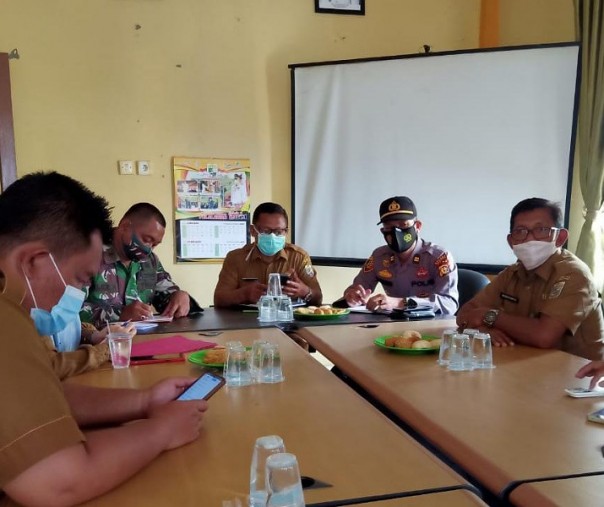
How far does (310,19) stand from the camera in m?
4.01

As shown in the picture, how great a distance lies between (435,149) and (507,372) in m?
2.47

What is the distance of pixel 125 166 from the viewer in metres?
3.75

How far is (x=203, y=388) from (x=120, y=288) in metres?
1.59

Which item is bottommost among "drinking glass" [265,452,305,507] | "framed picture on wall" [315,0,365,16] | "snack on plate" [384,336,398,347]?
"snack on plate" [384,336,398,347]

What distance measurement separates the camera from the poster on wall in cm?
387

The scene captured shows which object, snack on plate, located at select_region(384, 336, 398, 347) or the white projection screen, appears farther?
the white projection screen

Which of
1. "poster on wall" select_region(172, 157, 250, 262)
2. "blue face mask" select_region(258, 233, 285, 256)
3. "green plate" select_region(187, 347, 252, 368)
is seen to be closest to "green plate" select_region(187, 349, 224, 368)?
"green plate" select_region(187, 347, 252, 368)

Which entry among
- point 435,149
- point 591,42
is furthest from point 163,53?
point 591,42

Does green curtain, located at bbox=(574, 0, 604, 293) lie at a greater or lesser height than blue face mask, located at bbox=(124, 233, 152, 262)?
greater

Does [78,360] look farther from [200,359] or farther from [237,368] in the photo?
[237,368]

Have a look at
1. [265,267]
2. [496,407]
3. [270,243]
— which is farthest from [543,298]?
[265,267]

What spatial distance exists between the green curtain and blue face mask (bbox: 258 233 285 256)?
178 cm

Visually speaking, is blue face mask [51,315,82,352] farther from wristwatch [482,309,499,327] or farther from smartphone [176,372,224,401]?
wristwatch [482,309,499,327]

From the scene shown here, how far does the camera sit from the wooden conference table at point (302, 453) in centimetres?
92
